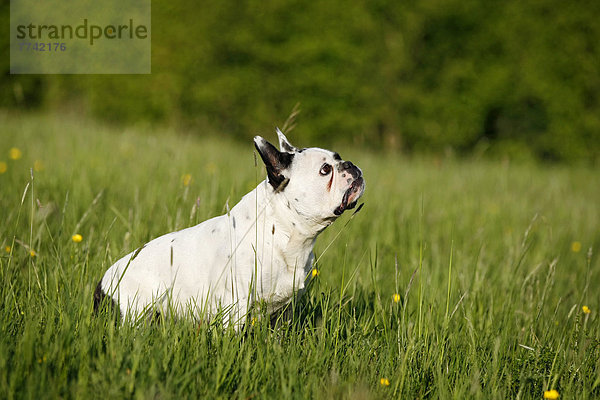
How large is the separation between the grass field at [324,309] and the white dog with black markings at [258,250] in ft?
0.56

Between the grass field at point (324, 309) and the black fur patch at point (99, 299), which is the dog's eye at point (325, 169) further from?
the black fur patch at point (99, 299)

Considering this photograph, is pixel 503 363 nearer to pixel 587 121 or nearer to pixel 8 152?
pixel 8 152

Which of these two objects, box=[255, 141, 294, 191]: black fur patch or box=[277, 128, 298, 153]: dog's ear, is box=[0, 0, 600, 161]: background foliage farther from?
box=[255, 141, 294, 191]: black fur patch

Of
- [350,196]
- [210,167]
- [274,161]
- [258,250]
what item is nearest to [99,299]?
[258,250]

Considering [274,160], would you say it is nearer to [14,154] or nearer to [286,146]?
[286,146]

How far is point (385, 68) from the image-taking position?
1360cm

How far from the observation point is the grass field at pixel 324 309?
2.20 meters

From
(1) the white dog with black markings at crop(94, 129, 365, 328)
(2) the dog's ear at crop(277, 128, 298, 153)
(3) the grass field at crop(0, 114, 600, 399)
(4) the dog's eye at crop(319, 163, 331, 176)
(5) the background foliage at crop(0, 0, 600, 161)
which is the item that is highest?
(5) the background foliage at crop(0, 0, 600, 161)

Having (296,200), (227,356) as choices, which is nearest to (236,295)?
(227,356)

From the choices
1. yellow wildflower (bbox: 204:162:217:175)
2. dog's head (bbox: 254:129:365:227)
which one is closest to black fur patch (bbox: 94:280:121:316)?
dog's head (bbox: 254:129:365:227)

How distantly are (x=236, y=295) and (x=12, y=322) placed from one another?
106cm

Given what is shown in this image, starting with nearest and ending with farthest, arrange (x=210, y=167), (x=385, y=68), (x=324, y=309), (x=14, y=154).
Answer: (x=324, y=309), (x=14, y=154), (x=210, y=167), (x=385, y=68)

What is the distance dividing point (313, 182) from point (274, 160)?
0.78ft

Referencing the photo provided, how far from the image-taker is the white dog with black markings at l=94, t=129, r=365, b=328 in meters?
2.69
